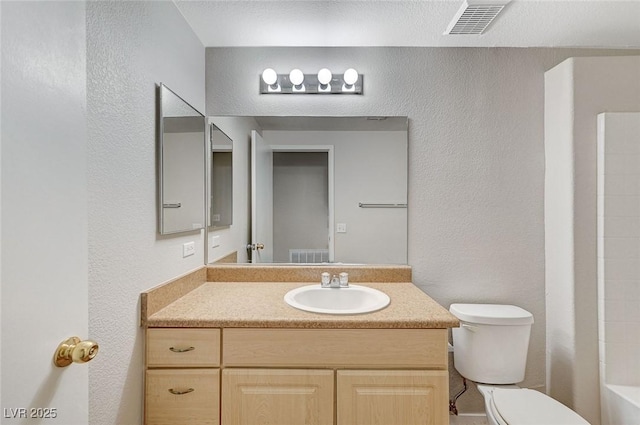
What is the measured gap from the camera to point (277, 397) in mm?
1437

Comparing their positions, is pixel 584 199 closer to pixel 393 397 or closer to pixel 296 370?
pixel 393 397

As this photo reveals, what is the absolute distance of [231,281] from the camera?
213 centimetres

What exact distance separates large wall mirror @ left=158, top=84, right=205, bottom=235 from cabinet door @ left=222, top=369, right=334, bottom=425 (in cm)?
74

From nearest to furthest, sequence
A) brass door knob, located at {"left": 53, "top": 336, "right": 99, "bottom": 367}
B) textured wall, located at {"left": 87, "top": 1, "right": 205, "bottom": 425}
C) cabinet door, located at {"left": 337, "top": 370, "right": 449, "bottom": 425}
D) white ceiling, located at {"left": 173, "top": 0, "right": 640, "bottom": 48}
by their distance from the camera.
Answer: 1. brass door knob, located at {"left": 53, "top": 336, "right": 99, "bottom": 367}
2. textured wall, located at {"left": 87, "top": 1, "right": 205, "bottom": 425}
3. cabinet door, located at {"left": 337, "top": 370, "right": 449, "bottom": 425}
4. white ceiling, located at {"left": 173, "top": 0, "right": 640, "bottom": 48}

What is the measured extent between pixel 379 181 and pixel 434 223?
423mm

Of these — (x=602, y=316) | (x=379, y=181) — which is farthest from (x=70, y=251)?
(x=602, y=316)

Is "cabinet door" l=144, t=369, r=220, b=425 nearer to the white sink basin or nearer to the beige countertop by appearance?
the beige countertop

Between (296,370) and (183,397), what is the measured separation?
1.57 feet

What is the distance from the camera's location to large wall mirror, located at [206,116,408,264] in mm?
2158

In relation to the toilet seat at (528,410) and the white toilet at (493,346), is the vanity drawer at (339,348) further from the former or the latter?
the white toilet at (493,346)

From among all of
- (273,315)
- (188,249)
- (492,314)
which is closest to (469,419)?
(492,314)

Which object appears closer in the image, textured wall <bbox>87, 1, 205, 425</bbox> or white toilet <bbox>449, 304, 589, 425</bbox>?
textured wall <bbox>87, 1, 205, 425</bbox>

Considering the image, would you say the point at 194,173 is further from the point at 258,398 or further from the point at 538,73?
the point at 538,73

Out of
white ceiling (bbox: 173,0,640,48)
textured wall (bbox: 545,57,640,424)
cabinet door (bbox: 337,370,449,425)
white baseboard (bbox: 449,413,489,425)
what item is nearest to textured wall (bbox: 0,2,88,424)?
cabinet door (bbox: 337,370,449,425)
